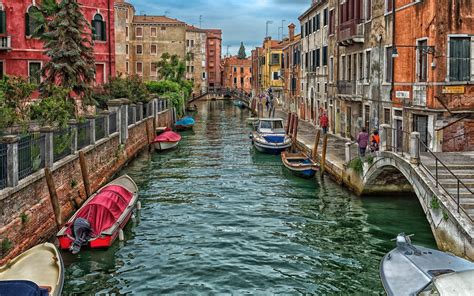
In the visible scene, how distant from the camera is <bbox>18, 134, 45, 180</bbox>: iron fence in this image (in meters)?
13.0

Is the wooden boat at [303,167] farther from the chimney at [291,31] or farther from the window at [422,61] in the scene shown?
the chimney at [291,31]

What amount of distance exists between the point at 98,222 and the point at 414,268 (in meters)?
7.92

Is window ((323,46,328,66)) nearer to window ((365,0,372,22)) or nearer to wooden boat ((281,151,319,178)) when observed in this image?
window ((365,0,372,22))

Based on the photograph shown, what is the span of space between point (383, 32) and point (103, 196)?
14.2 m

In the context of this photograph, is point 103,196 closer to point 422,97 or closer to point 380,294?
point 380,294

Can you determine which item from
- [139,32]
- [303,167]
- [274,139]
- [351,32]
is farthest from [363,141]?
[139,32]

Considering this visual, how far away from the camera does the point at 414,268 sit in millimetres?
9039

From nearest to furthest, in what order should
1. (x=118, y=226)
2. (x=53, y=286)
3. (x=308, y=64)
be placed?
(x=53, y=286)
(x=118, y=226)
(x=308, y=64)

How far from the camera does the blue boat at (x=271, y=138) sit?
1206 inches

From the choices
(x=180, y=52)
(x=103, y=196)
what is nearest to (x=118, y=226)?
(x=103, y=196)

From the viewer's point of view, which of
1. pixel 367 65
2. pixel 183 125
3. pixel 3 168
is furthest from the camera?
pixel 183 125

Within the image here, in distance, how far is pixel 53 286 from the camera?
9430mm

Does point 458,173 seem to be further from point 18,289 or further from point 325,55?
point 325,55

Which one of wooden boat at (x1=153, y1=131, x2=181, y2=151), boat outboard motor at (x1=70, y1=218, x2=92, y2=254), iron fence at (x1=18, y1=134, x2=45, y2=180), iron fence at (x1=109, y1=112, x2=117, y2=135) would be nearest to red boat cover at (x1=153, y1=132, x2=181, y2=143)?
wooden boat at (x1=153, y1=131, x2=181, y2=151)
